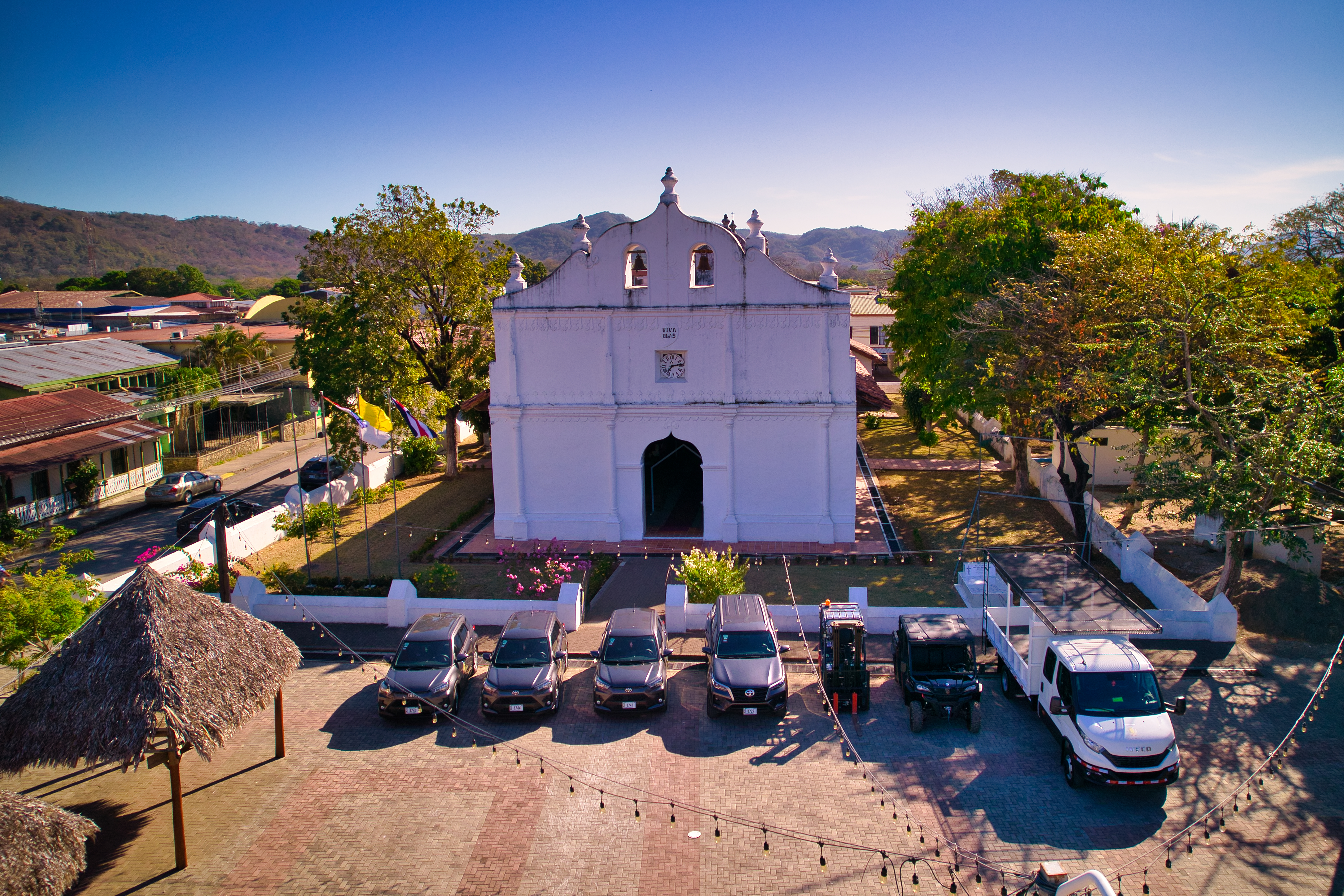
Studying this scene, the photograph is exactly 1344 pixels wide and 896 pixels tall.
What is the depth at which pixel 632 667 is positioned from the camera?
15.4 m

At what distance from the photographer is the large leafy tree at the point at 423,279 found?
103 feet

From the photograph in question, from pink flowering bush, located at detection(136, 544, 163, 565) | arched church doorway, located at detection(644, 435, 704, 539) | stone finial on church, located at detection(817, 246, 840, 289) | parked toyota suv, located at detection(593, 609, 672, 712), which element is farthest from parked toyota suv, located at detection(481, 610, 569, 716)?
stone finial on church, located at detection(817, 246, 840, 289)

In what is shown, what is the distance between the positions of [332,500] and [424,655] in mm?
15873

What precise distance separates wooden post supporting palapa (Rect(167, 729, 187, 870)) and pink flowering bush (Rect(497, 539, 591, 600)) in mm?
8827

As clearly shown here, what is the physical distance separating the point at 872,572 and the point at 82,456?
28045mm

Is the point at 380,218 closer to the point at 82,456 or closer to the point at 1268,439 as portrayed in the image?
the point at 82,456

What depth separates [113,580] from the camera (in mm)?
20000

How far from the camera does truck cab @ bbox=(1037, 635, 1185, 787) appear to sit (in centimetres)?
1215

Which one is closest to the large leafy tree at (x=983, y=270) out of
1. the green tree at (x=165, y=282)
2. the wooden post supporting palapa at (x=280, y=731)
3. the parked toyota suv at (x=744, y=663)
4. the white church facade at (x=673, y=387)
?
the white church facade at (x=673, y=387)

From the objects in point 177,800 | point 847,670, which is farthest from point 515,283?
point 177,800

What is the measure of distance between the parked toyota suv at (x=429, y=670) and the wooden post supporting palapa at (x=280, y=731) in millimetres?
1626

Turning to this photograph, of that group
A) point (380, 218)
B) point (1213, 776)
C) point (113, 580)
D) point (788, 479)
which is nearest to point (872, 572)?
point (788, 479)

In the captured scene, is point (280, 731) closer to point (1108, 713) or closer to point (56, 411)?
point (1108, 713)

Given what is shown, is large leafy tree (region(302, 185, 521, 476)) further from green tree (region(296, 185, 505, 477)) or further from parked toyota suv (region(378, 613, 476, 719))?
parked toyota suv (region(378, 613, 476, 719))
